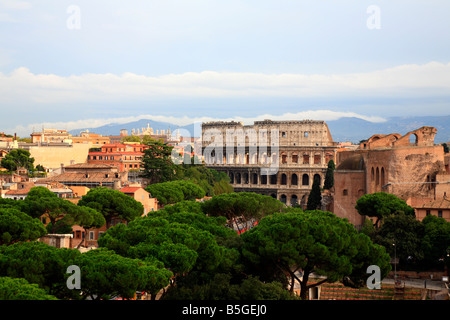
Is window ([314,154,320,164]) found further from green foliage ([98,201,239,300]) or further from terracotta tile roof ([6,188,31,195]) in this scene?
green foliage ([98,201,239,300])

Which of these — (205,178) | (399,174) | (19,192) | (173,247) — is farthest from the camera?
(205,178)

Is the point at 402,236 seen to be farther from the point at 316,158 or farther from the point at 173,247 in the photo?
the point at 316,158

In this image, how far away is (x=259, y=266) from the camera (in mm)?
25625

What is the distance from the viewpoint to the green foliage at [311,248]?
24531 mm

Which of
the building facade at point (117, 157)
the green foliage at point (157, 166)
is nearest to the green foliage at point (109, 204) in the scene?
the green foliage at point (157, 166)

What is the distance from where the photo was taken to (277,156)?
94938 millimetres

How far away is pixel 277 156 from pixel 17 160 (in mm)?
37282

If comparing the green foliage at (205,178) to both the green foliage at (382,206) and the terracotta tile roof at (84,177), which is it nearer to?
the terracotta tile roof at (84,177)

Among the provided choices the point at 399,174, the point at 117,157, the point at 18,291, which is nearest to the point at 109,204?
the point at 399,174

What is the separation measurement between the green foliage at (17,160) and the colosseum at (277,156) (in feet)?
102

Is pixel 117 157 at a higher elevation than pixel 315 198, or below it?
higher
